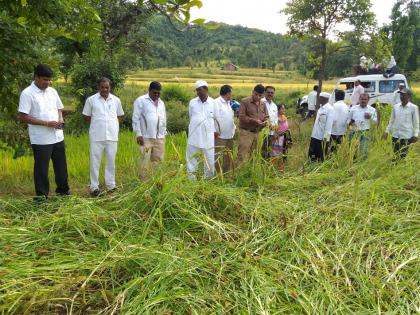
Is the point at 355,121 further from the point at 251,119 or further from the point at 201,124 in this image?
the point at 201,124

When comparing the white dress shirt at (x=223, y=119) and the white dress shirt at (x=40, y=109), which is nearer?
the white dress shirt at (x=40, y=109)

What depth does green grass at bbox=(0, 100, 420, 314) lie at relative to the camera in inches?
72.8

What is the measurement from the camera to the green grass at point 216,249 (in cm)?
185

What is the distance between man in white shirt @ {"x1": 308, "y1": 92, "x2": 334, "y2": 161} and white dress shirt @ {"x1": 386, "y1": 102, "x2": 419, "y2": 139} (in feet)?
2.85

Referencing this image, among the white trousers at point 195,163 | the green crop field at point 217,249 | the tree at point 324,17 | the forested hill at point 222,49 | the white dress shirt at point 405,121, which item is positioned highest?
the forested hill at point 222,49

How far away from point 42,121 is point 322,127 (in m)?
3.54

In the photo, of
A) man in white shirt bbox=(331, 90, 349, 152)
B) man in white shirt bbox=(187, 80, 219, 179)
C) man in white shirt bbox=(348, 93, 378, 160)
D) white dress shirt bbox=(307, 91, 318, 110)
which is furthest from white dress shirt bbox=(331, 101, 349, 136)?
white dress shirt bbox=(307, 91, 318, 110)

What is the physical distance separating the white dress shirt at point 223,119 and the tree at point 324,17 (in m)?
7.10

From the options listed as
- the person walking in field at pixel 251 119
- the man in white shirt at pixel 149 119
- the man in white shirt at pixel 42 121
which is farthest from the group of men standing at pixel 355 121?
the man in white shirt at pixel 42 121

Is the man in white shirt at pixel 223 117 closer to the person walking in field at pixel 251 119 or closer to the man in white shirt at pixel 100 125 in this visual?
the person walking in field at pixel 251 119

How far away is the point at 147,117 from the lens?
4816mm

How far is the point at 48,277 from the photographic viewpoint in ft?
6.23

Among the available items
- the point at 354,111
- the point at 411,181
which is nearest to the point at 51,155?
the point at 411,181

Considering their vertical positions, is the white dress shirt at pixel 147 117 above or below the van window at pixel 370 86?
below
